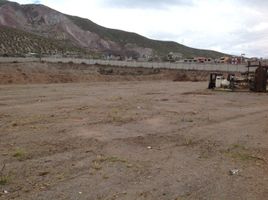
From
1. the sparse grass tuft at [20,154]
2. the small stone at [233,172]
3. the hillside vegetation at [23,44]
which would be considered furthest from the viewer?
the hillside vegetation at [23,44]

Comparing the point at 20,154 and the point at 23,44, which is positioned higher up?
the point at 23,44

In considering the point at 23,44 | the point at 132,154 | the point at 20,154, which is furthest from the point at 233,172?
the point at 23,44

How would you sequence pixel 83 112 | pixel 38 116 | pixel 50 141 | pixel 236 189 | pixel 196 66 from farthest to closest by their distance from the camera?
pixel 196 66
pixel 83 112
pixel 38 116
pixel 50 141
pixel 236 189

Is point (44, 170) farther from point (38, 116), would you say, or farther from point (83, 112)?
point (83, 112)

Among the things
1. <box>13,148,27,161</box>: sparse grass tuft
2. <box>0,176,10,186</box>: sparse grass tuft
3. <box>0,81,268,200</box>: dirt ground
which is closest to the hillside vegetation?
<box>0,81,268,200</box>: dirt ground

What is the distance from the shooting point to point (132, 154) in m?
13.1

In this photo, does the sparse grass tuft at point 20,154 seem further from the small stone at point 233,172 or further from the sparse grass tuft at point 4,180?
the small stone at point 233,172

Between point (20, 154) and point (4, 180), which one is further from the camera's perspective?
point (20, 154)

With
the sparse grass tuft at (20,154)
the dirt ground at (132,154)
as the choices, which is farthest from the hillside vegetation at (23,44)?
the sparse grass tuft at (20,154)

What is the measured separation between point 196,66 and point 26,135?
231 feet

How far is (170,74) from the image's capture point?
69.5 metres

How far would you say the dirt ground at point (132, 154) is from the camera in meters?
9.83

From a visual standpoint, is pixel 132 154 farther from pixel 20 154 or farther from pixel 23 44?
pixel 23 44

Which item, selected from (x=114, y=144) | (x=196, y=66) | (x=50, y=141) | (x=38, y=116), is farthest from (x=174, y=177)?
(x=196, y=66)
